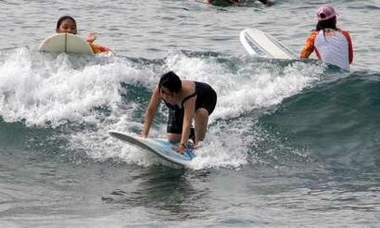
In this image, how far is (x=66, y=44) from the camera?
41.1ft

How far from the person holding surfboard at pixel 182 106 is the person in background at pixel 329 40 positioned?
2969mm

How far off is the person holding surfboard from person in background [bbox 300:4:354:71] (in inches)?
117

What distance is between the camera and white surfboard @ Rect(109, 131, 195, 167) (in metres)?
9.11

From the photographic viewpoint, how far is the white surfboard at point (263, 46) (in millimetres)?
13359

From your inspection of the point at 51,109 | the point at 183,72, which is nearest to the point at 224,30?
the point at 183,72

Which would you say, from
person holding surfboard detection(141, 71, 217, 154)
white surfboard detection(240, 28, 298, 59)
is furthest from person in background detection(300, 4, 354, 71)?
person holding surfboard detection(141, 71, 217, 154)

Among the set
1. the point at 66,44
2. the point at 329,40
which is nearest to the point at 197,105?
the point at 329,40

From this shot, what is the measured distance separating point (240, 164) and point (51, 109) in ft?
9.89

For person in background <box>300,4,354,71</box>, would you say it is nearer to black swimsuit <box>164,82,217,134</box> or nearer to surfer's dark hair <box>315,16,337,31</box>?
surfer's dark hair <box>315,16,337,31</box>

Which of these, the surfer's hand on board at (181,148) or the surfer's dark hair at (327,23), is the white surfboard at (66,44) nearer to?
the surfer's dark hair at (327,23)

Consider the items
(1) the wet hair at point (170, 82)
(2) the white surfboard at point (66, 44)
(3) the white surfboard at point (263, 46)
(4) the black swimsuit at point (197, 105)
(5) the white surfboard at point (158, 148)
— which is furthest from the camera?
(3) the white surfboard at point (263, 46)

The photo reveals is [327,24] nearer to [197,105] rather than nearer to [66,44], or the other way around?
[197,105]

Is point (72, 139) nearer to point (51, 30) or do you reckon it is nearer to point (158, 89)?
point (158, 89)

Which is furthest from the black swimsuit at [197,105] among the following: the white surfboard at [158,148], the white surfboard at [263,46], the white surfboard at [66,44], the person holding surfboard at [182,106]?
the white surfboard at [263,46]
